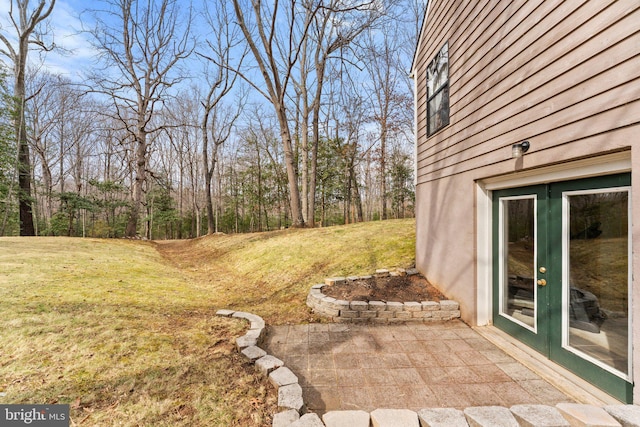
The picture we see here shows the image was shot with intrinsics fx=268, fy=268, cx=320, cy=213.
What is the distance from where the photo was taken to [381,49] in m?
16.0

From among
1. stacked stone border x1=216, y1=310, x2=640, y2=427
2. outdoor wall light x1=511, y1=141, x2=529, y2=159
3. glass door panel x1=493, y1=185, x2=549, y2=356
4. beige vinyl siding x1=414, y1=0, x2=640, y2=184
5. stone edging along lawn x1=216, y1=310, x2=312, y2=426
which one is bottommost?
stone edging along lawn x1=216, y1=310, x2=312, y2=426

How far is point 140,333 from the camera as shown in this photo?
3057mm

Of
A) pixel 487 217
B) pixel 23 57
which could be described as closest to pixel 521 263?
pixel 487 217

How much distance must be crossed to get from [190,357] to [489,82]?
459 cm

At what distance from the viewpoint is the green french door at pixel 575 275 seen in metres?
2.09

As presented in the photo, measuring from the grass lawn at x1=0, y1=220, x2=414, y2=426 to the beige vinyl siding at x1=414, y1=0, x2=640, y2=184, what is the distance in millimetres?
3249

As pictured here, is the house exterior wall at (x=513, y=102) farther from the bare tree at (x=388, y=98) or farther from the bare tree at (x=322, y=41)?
the bare tree at (x=388, y=98)

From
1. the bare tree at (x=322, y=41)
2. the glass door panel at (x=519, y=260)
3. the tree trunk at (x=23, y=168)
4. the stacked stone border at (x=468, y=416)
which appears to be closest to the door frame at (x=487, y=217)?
the glass door panel at (x=519, y=260)

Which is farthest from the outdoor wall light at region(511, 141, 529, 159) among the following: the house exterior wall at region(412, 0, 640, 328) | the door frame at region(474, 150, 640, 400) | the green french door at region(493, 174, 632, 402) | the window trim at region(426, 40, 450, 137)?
the window trim at region(426, 40, 450, 137)

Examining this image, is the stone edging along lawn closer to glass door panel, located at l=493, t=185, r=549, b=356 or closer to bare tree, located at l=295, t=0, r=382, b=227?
glass door panel, located at l=493, t=185, r=549, b=356

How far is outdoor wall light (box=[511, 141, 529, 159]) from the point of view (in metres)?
2.69

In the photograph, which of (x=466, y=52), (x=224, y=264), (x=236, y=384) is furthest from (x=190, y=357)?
(x=224, y=264)

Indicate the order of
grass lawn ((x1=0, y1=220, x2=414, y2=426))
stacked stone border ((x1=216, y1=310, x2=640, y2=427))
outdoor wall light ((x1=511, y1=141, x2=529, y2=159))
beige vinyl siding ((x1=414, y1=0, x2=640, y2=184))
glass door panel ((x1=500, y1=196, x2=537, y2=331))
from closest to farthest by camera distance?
stacked stone border ((x1=216, y1=310, x2=640, y2=427)) < beige vinyl siding ((x1=414, y1=0, x2=640, y2=184)) < grass lawn ((x1=0, y1=220, x2=414, y2=426)) < outdoor wall light ((x1=511, y1=141, x2=529, y2=159)) < glass door panel ((x1=500, y1=196, x2=537, y2=331))

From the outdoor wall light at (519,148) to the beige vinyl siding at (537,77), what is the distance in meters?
0.07
